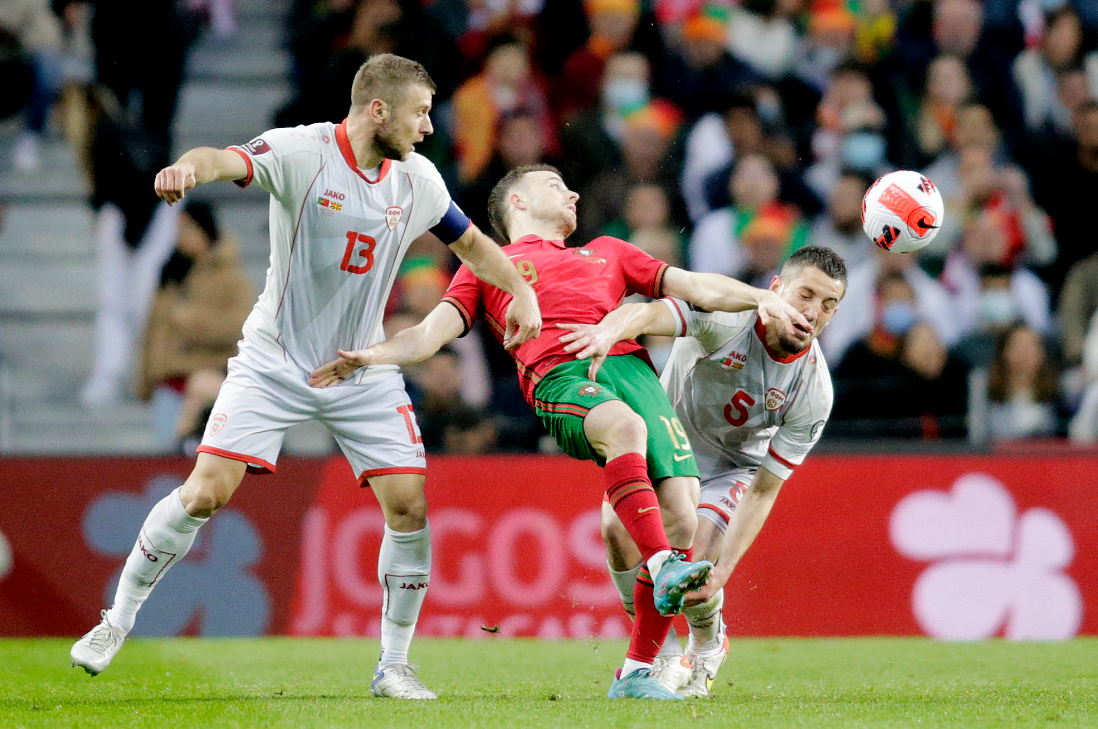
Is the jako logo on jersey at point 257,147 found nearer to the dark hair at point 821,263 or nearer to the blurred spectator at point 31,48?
the dark hair at point 821,263

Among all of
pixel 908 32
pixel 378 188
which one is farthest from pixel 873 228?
pixel 908 32

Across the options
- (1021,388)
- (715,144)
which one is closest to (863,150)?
(715,144)

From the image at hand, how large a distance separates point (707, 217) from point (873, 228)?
16.2 ft

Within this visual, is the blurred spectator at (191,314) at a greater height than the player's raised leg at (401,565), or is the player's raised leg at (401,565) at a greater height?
the player's raised leg at (401,565)

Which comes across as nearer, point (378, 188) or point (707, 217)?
point (378, 188)

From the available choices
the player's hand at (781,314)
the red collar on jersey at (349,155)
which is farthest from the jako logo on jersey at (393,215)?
the player's hand at (781,314)

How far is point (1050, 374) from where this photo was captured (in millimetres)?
10039

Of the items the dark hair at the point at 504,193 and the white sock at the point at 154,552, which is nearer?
the white sock at the point at 154,552

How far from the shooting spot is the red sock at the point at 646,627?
535 cm

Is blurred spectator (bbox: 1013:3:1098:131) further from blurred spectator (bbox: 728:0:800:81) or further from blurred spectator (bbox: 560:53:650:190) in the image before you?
blurred spectator (bbox: 560:53:650:190)

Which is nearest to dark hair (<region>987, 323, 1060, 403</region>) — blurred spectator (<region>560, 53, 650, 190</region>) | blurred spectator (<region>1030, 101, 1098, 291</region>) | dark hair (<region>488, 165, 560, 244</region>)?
blurred spectator (<region>1030, 101, 1098, 291</region>)

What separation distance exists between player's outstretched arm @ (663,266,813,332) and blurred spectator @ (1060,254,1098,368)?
593 centimetres

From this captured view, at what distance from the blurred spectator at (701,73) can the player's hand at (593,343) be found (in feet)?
21.2

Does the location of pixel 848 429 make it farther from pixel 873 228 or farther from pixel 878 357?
pixel 873 228
